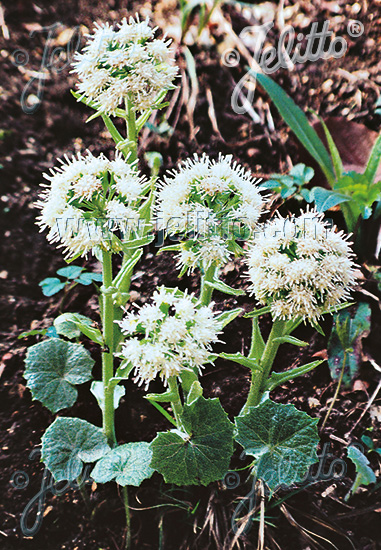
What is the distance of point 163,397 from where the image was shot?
1.07m

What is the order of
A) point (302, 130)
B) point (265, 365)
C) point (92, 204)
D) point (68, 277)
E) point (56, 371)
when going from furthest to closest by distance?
point (302, 130) < point (68, 277) < point (56, 371) < point (265, 365) < point (92, 204)

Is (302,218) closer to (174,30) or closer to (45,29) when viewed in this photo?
(174,30)

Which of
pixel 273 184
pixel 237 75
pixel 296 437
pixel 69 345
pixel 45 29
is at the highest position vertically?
pixel 45 29

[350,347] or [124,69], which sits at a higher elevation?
[124,69]

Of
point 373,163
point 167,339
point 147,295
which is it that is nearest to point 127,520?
point 167,339

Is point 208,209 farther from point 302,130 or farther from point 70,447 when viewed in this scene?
point 302,130

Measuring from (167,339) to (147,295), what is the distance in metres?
0.77

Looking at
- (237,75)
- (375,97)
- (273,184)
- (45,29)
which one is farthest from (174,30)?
(273,184)

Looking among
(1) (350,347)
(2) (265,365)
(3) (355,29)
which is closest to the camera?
(2) (265,365)

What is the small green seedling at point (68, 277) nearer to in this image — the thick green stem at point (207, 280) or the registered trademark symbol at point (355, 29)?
the thick green stem at point (207, 280)

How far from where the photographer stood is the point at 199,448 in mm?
1133

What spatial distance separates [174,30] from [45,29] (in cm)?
65

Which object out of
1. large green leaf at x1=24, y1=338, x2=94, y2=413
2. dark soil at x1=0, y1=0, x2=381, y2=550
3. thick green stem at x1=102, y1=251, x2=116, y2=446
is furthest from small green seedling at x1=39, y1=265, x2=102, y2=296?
thick green stem at x1=102, y1=251, x2=116, y2=446

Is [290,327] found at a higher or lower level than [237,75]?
lower
